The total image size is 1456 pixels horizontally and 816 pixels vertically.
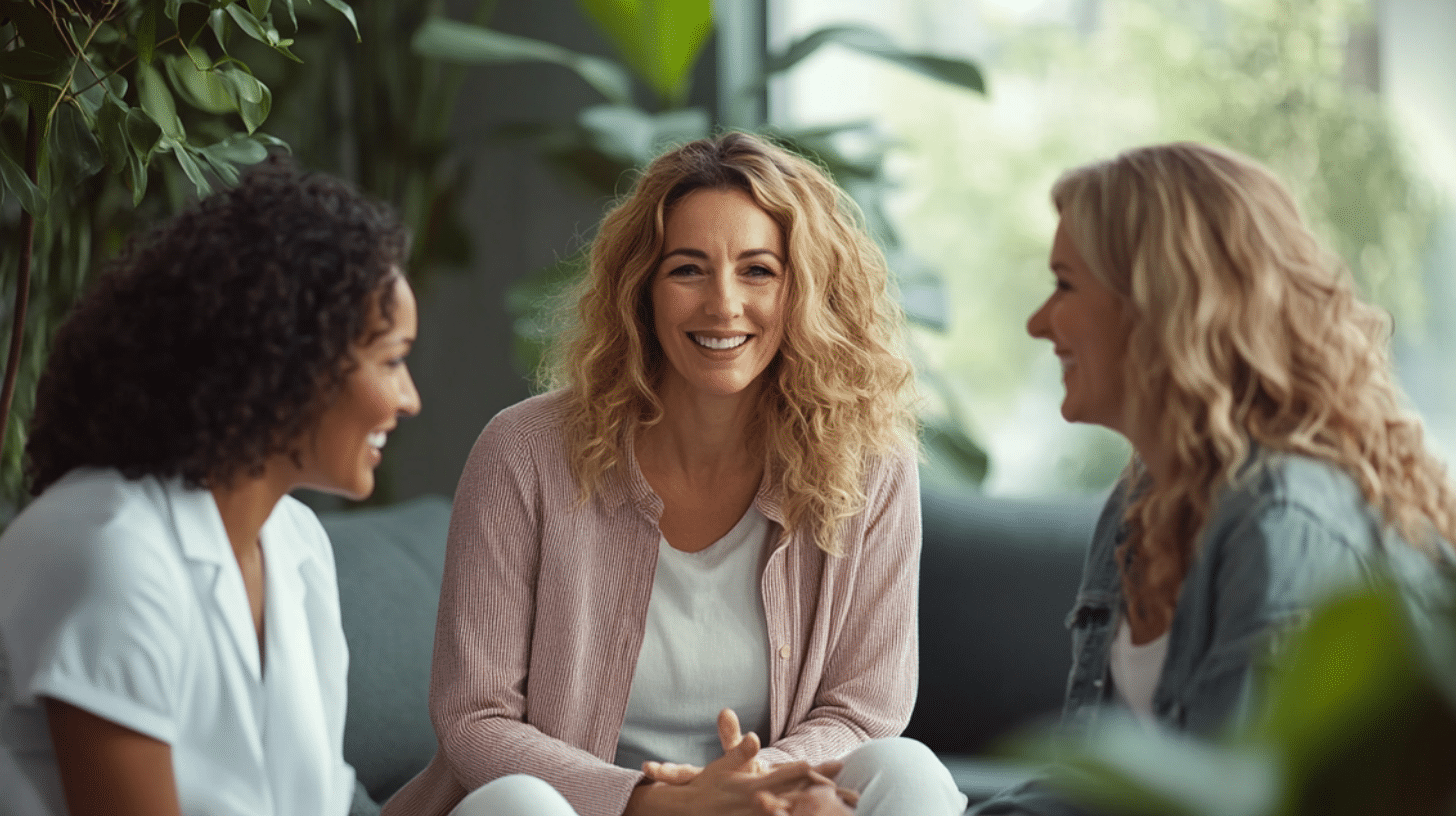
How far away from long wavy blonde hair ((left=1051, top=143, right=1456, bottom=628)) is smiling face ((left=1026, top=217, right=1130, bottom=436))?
27 millimetres

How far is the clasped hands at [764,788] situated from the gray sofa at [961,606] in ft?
2.28

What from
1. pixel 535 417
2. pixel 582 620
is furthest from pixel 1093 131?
pixel 582 620

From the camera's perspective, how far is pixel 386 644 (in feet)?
6.98

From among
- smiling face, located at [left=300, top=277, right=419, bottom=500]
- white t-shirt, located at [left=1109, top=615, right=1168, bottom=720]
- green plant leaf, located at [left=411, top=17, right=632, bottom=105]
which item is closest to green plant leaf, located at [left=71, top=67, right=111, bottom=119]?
smiling face, located at [left=300, top=277, right=419, bottom=500]

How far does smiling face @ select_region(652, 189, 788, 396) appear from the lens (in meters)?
1.73

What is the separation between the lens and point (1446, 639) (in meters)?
0.45

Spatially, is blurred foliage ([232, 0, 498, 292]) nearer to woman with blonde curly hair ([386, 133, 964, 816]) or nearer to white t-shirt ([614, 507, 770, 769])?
woman with blonde curly hair ([386, 133, 964, 816])

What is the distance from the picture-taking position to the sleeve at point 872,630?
1.75 metres

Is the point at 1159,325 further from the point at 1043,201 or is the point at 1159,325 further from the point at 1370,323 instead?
the point at 1043,201

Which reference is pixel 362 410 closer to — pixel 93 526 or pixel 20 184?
pixel 93 526

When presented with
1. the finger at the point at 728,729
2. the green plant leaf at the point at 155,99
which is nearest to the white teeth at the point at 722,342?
the finger at the point at 728,729

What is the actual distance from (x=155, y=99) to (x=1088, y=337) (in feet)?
3.42

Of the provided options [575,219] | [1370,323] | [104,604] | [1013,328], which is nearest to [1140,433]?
[1370,323]

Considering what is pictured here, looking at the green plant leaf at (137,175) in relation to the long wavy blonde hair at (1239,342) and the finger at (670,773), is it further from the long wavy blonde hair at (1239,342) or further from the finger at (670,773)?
the long wavy blonde hair at (1239,342)
